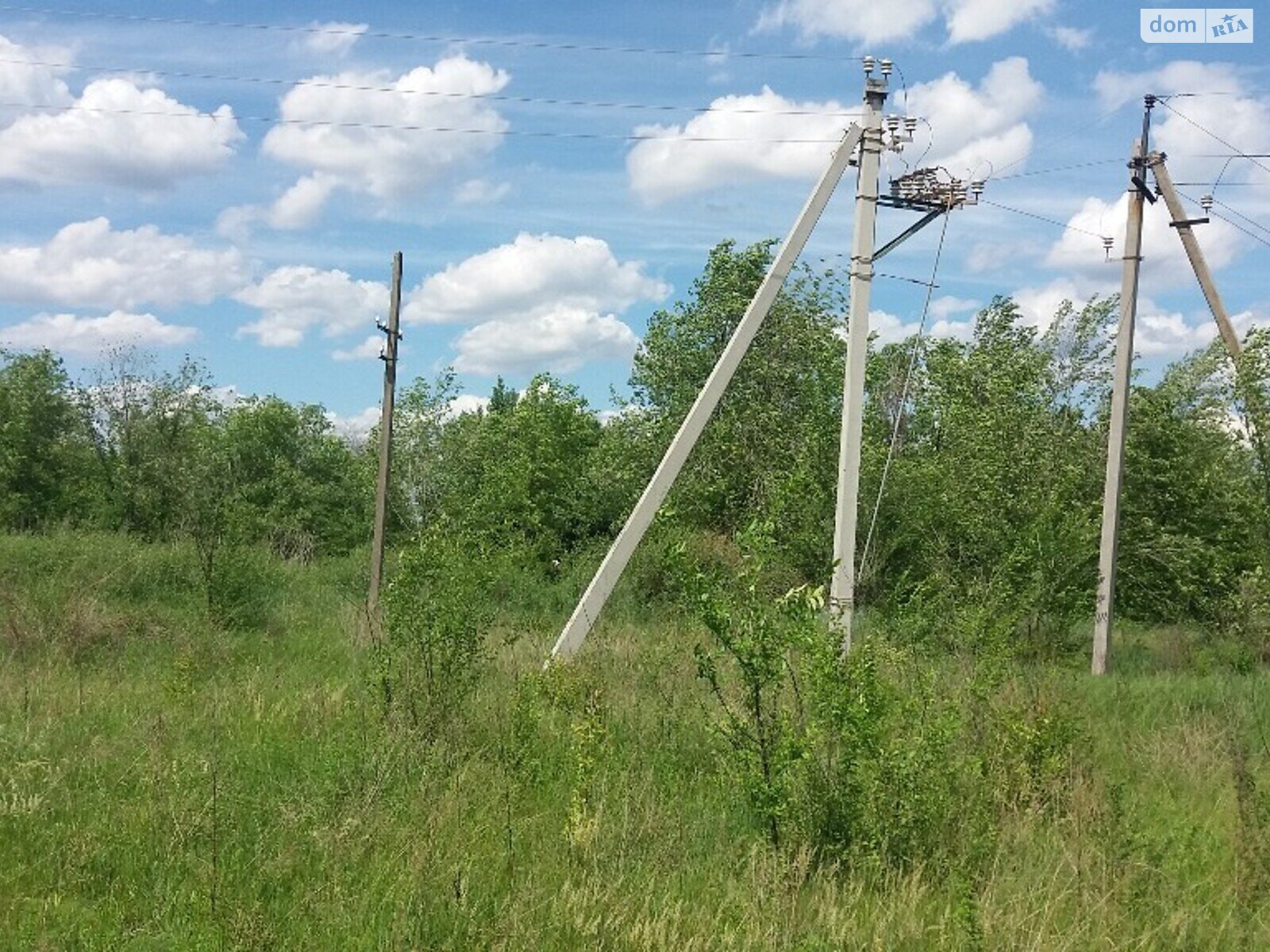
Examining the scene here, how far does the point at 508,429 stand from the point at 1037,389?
20.6m

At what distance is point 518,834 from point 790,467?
1934 centimetres

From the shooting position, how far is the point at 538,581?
22297 mm

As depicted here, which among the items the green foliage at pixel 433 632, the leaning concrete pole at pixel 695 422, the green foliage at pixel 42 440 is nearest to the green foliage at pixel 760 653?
the green foliage at pixel 433 632

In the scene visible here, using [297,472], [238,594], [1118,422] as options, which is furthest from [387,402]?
[297,472]

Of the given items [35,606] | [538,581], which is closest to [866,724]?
[35,606]

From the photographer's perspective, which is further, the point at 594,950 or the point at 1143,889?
the point at 1143,889

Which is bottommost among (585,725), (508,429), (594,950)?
(594,950)

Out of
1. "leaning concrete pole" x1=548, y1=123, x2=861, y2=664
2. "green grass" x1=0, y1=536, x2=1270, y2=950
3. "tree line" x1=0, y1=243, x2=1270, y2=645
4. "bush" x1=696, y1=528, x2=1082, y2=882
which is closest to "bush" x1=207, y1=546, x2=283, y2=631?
"tree line" x1=0, y1=243, x2=1270, y2=645

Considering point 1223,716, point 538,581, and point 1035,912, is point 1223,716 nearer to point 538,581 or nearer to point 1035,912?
point 1035,912

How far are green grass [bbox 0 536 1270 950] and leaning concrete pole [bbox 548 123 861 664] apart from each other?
0.79 m

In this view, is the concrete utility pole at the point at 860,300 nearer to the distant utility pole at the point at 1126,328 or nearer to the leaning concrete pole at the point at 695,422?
the leaning concrete pole at the point at 695,422

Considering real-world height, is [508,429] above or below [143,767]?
above

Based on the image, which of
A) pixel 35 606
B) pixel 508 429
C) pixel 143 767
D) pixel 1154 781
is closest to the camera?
pixel 143 767

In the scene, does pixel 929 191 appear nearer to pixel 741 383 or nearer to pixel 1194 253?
pixel 1194 253
